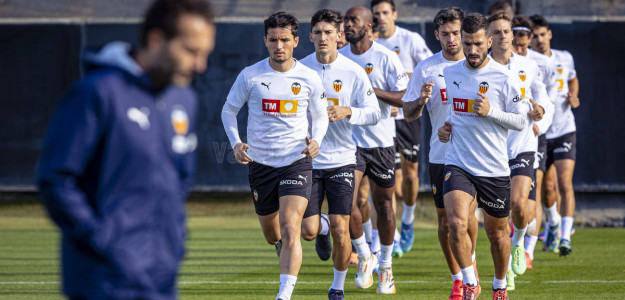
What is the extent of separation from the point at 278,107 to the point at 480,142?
157cm

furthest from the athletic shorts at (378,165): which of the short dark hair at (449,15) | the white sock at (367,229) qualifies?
the short dark hair at (449,15)

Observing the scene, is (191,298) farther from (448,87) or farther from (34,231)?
(34,231)

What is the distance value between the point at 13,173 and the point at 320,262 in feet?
24.0

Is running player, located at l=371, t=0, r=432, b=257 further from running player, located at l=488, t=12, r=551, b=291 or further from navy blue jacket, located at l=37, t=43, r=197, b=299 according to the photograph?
navy blue jacket, located at l=37, t=43, r=197, b=299

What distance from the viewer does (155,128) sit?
3.38 metres

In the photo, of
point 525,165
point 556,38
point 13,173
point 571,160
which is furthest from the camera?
point 13,173

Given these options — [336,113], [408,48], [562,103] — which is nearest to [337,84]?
[336,113]

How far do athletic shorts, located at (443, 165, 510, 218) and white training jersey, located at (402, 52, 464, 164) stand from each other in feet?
3.22

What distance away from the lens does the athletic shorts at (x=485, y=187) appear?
734 centimetres

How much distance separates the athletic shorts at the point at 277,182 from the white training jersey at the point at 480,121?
1.13m

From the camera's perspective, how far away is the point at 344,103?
851 cm

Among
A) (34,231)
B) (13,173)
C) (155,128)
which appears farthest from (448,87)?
(13,173)

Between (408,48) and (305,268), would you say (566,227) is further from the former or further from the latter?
(305,268)

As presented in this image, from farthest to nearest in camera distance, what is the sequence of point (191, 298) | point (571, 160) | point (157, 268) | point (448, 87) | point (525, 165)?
point (571, 160), point (525, 165), point (191, 298), point (448, 87), point (157, 268)
